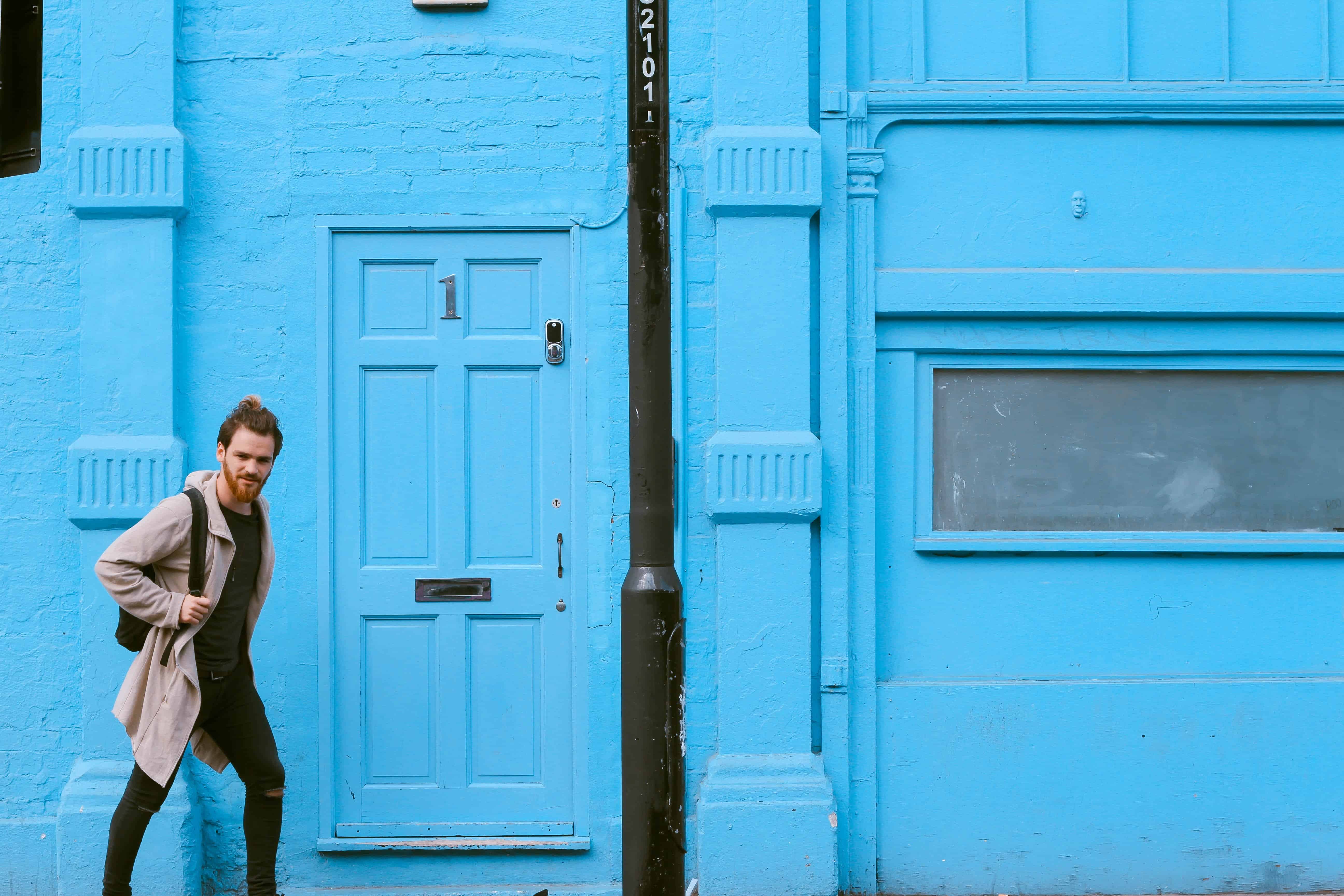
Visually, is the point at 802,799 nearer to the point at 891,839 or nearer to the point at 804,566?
the point at 891,839

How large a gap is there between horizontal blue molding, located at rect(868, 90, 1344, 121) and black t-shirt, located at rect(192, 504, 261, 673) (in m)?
3.21

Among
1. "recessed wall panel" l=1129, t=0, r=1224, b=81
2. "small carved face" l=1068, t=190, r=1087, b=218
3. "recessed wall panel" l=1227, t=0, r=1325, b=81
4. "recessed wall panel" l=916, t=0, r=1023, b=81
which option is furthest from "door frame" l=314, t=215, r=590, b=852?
"recessed wall panel" l=1227, t=0, r=1325, b=81

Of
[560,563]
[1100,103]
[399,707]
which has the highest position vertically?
[1100,103]

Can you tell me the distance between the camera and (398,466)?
4.61 m

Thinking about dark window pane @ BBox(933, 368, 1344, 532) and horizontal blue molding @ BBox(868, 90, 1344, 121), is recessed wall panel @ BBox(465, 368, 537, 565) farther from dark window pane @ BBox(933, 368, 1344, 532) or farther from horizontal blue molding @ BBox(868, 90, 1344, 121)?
horizontal blue molding @ BBox(868, 90, 1344, 121)

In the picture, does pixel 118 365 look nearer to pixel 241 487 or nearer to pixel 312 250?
pixel 312 250

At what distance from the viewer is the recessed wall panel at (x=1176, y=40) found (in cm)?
472

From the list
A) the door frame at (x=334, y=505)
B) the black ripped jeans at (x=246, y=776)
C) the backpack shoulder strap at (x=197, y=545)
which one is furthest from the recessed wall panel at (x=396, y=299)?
the black ripped jeans at (x=246, y=776)

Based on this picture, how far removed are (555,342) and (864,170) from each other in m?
1.61

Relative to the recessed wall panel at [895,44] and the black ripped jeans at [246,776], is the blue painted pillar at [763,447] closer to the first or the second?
the recessed wall panel at [895,44]

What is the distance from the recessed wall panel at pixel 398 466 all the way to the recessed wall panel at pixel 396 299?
0.19 metres

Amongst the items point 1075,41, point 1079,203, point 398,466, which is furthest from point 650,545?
point 1075,41

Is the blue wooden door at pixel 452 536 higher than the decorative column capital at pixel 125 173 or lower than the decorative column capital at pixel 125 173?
lower

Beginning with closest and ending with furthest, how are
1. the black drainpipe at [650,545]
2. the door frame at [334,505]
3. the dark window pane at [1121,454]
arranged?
the black drainpipe at [650,545] → the door frame at [334,505] → the dark window pane at [1121,454]
